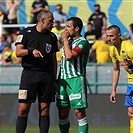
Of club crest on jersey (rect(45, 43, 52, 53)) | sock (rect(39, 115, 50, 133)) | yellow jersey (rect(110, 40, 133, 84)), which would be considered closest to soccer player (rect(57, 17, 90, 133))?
club crest on jersey (rect(45, 43, 52, 53))

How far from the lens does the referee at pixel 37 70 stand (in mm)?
9367

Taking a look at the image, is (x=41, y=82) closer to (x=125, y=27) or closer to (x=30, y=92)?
(x=30, y=92)

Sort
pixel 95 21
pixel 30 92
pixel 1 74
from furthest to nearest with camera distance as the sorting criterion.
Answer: pixel 95 21 < pixel 1 74 < pixel 30 92

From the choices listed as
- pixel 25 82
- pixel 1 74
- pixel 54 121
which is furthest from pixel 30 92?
pixel 1 74

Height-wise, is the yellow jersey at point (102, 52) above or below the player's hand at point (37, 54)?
below

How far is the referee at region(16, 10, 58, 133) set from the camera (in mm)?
9367

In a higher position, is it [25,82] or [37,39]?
[37,39]

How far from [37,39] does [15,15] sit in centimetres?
928

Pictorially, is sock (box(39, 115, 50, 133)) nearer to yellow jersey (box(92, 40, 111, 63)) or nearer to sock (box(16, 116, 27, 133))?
sock (box(16, 116, 27, 133))

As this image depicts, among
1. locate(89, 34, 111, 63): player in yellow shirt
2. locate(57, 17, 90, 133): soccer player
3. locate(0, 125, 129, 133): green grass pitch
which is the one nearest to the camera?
locate(57, 17, 90, 133): soccer player

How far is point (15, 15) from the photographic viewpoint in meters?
18.5

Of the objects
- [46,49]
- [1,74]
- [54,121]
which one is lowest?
[54,121]

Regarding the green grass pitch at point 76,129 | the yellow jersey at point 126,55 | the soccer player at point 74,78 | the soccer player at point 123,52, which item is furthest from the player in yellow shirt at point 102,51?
the soccer player at point 74,78

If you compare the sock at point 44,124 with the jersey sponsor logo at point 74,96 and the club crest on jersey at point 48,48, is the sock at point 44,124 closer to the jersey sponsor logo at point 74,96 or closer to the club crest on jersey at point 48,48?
the jersey sponsor logo at point 74,96
